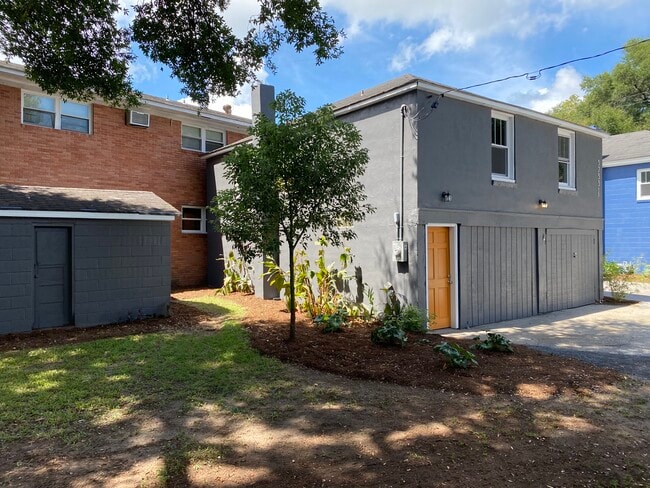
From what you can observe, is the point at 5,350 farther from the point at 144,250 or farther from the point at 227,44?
the point at 227,44

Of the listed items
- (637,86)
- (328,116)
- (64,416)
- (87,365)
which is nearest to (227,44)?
(328,116)

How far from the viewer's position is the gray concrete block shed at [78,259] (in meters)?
7.93

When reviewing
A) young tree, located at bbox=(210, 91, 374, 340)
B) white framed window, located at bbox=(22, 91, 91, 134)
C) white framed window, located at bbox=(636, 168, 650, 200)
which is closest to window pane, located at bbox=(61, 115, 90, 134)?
white framed window, located at bbox=(22, 91, 91, 134)

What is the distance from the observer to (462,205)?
30.3 feet

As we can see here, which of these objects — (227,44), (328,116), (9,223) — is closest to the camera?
(328,116)

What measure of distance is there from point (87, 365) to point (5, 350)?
194 cm

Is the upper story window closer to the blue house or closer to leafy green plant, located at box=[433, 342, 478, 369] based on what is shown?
leafy green plant, located at box=[433, 342, 478, 369]

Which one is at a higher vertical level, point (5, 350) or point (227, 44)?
point (227, 44)

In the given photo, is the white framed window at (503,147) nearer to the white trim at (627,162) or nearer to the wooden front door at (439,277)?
the wooden front door at (439,277)

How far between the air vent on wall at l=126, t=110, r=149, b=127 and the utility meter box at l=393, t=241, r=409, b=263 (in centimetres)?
1025

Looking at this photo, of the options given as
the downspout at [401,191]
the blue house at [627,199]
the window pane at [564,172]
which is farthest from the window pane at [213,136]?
the blue house at [627,199]

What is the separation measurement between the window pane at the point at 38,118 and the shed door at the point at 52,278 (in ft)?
19.8

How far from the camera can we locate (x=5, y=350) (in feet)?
22.9

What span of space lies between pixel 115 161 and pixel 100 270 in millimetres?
6264
